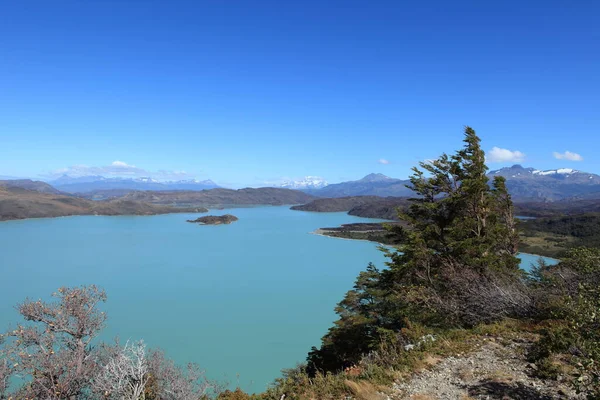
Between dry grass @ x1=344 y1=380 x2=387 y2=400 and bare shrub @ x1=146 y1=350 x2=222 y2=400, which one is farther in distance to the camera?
bare shrub @ x1=146 y1=350 x2=222 y2=400

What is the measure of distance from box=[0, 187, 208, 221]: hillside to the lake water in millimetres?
34511

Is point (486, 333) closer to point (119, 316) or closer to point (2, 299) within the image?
point (119, 316)

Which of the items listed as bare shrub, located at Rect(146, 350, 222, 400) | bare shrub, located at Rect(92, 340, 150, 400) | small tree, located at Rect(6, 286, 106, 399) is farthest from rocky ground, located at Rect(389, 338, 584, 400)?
small tree, located at Rect(6, 286, 106, 399)

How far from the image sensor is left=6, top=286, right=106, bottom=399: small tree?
714 cm

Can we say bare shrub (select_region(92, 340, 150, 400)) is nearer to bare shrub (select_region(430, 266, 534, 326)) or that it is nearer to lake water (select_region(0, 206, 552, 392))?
bare shrub (select_region(430, 266, 534, 326))

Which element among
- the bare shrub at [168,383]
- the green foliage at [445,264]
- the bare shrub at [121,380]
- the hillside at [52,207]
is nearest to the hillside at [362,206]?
the hillside at [52,207]

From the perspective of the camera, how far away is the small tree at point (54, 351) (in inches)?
281

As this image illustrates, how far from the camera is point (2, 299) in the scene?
31.5 metres

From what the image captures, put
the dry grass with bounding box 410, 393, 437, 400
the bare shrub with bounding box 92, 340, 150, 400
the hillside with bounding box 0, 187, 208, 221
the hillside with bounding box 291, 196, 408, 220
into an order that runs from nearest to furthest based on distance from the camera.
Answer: the dry grass with bounding box 410, 393, 437, 400 → the bare shrub with bounding box 92, 340, 150, 400 → the hillside with bounding box 0, 187, 208, 221 → the hillside with bounding box 291, 196, 408, 220

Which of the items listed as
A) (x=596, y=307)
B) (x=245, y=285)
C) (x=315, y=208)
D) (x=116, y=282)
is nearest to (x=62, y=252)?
(x=116, y=282)

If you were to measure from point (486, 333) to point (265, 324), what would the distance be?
2110 centimetres

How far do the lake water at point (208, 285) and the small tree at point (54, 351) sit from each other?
32.5 ft

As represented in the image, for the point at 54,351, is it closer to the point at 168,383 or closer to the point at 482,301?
the point at 168,383

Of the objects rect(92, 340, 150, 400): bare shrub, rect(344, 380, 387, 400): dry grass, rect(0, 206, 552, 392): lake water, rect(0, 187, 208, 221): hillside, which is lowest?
rect(0, 206, 552, 392): lake water
